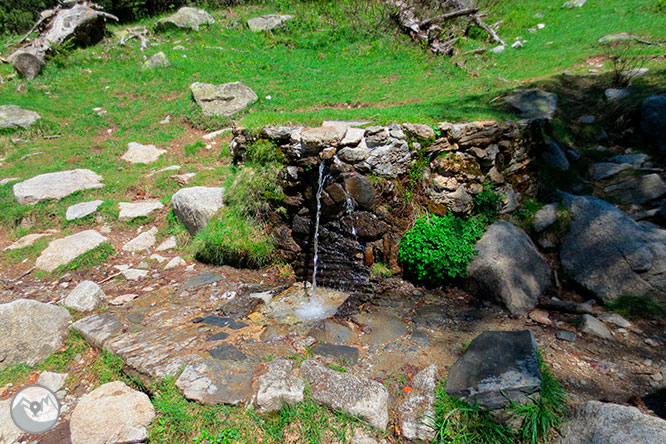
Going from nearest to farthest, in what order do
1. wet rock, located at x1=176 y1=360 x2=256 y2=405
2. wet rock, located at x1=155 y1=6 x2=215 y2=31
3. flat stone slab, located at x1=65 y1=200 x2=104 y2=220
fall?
wet rock, located at x1=176 y1=360 x2=256 y2=405 < flat stone slab, located at x1=65 y1=200 x2=104 y2=220 < wet rock, located at x1=155 y1=6 x2=215 y2=31

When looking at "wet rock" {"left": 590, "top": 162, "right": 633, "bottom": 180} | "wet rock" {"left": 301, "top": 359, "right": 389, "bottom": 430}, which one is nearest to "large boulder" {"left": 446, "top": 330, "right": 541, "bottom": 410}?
"wet rock" {"left": 301, "top": 359, "right": 389, "bottom": 430}

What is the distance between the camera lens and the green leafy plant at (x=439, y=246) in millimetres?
4402

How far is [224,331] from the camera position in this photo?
3.84 m

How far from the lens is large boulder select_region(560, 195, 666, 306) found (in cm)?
381

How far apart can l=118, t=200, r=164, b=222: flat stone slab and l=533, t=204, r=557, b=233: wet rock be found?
5.89m

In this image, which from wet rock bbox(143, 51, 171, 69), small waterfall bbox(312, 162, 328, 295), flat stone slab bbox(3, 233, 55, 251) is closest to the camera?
small waterfall bbox(312, 162, 328, 295)

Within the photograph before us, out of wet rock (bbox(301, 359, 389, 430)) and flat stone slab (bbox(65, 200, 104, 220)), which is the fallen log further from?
wet rock (bbox(301, 359, 389, 430))

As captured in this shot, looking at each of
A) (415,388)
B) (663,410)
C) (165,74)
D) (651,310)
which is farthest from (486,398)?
(165,74)

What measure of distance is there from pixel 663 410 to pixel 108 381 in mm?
4505

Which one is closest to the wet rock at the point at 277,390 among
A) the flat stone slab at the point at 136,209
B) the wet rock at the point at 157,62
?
the flat stone slab at the point at 136,209

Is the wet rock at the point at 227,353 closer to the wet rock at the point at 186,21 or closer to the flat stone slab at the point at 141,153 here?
the flat stone slab at the point at 141,153

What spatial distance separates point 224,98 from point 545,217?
7644 millimetres

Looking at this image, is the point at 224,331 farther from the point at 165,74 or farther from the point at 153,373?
the point at 165,74

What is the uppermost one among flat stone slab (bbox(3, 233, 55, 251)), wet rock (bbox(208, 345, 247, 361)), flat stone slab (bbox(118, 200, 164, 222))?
flat stone slab (bbox(118, 200, 164, 222))
